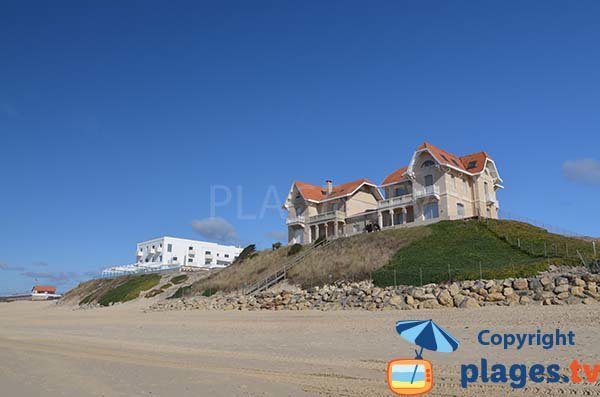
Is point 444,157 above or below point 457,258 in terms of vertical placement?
above

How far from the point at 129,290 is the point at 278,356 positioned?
39.5 metres

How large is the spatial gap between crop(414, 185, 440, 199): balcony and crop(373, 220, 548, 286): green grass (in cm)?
505

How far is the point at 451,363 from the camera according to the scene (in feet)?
35.7

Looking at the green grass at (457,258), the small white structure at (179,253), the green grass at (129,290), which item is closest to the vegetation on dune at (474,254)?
the green grass at (457,258)

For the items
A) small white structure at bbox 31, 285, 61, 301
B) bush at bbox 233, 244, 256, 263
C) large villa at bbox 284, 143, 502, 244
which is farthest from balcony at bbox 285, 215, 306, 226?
small white structure at bbox 31, 285, 61, 301

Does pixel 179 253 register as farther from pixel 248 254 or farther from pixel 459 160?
pixel 459 160

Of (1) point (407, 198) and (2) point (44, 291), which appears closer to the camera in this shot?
(1) point (407, 198)

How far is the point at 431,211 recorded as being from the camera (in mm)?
42719

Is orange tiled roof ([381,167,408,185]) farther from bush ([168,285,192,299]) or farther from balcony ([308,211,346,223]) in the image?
bush ([168,285,192,299])

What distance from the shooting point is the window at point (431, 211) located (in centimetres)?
4224

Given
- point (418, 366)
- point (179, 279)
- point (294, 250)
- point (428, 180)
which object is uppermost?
point (428, 180)

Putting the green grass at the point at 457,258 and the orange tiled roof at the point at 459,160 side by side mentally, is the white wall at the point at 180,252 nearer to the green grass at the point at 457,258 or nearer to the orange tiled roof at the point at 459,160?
the orange tiled roof at the point at 459,160

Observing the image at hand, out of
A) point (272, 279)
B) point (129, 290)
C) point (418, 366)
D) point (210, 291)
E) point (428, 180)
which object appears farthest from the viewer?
point (129, 290)

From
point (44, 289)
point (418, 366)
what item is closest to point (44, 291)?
point (44, 289)
